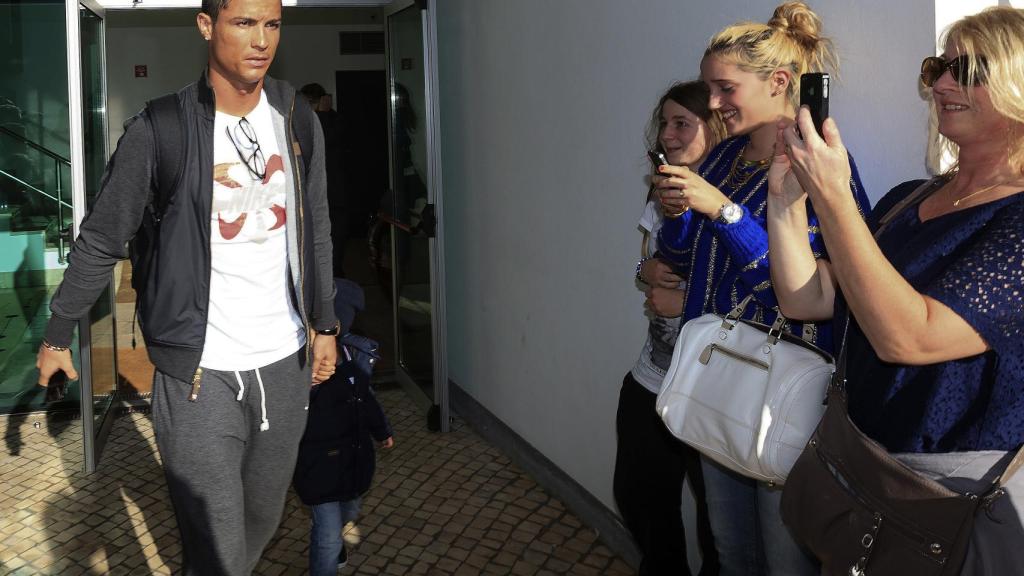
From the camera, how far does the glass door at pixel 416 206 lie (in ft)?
18.4

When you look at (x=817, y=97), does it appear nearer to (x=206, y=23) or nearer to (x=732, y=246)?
(x=732, y=246)

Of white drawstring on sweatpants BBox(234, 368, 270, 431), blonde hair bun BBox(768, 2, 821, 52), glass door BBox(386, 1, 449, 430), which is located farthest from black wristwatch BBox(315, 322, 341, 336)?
glass door BBox(386, 1, 449, 430)

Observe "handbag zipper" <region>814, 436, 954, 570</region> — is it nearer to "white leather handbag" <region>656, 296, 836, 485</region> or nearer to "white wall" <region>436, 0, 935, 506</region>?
"white leather handbag" <region>656, 296, 836, 485</region>

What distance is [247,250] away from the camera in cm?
292

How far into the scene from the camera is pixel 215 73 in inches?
115

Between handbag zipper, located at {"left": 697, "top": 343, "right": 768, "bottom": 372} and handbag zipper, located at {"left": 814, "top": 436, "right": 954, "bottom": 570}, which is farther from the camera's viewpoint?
handbag zipper, located at {"left": 697, "top": 343, "right": 768, "bottom": 372}

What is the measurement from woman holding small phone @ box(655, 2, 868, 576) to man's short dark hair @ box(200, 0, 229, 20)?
1.37 m

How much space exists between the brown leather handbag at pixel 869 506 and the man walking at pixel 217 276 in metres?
1.63

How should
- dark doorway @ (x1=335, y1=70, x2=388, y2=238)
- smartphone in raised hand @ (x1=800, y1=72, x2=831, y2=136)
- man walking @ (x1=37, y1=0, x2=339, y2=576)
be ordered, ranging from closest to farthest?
smartphone in raised hand @ (x1=800, y1=72, x2=831, y2=136)
man walking @ (x1=37, y1=0, x2=339, y2=576)
dark doorway @ (x1=335, y1=70, x2=388, y2=238)

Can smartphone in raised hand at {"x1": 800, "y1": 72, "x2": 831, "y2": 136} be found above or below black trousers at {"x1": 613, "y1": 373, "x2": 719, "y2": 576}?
above

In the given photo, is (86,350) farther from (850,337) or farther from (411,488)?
(850,337)

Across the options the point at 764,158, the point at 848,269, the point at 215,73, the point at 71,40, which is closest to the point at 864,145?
the point at 764,158

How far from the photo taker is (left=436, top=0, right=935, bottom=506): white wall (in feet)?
8.49

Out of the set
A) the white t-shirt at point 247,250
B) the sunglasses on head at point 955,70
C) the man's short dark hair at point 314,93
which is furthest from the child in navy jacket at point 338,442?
the man's short dark hair at point 314,93
